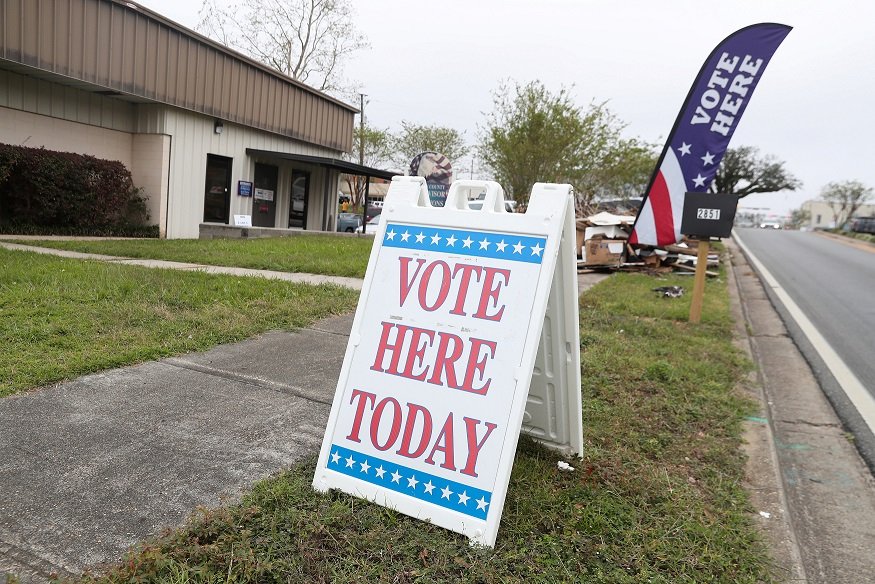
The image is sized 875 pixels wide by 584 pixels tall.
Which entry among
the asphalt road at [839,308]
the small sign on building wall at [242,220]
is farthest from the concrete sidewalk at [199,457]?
the small sign on building wall at [242,220]

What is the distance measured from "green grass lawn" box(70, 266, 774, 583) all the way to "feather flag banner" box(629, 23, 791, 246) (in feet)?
18.2

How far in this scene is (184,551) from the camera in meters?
2.16

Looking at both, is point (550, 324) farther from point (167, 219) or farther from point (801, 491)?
point (167, 219)

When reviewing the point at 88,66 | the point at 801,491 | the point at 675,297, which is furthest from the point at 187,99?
the point at 801,491

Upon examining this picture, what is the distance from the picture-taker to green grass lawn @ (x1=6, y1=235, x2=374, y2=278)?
9.52 m

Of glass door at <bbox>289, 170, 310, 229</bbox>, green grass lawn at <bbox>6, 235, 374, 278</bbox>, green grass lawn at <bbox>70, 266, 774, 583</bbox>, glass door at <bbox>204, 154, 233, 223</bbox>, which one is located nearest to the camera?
green grass lawn at <bbox>70, 266, 774, 583</bbox>

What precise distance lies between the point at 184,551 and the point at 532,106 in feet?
66.4

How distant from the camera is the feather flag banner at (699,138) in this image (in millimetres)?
8648

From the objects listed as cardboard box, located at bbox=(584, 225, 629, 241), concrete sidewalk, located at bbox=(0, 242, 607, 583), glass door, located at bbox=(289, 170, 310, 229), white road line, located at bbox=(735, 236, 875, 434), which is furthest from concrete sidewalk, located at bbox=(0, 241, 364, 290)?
glass door, located at bbox=(289, 170, 310, 229)

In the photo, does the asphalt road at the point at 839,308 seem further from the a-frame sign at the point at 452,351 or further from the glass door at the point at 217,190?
the glass door at the point at 217,190

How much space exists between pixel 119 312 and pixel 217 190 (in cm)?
1197

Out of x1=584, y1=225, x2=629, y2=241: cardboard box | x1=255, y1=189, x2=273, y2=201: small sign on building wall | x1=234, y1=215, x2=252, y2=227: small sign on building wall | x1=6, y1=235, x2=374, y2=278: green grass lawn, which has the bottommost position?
x1=6, y1=235, x2=374, y2=278: green grass lawn

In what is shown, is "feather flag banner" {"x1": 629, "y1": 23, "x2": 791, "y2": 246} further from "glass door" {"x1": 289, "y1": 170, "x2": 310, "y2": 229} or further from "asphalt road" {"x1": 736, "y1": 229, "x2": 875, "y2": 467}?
"glass door" {"x1": 289, "y1": 170, "x2": 310, "y2": 229}

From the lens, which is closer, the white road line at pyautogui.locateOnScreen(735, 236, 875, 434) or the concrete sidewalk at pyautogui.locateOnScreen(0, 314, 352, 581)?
the concrete sidewalk at pyautogui.locateOnScreen(0, 314, 352, 581)
